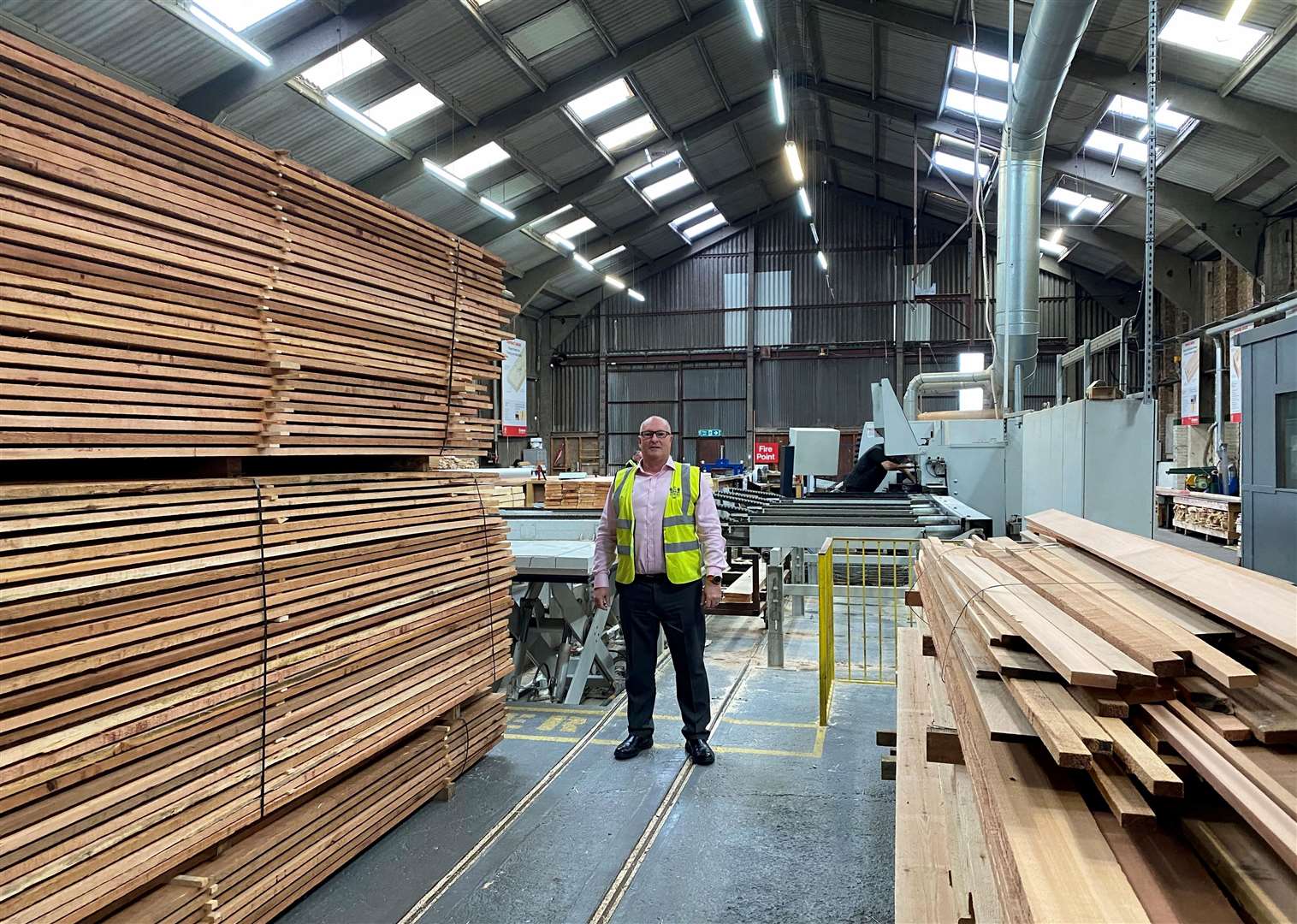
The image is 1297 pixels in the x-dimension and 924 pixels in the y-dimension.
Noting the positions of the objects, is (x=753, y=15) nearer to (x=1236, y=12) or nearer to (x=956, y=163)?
(x=1236, y=12)

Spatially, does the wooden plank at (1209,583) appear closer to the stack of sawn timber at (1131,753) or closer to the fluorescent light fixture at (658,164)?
the stack of sawn timber at (1131,753)

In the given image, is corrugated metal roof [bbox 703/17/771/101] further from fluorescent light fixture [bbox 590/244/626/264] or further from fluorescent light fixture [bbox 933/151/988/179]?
fluorescent light fixture [bbox 590/244/626/264]

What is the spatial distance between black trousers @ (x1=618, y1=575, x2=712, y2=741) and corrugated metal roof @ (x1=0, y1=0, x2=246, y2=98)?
29.3 feet

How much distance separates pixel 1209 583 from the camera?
2.52m

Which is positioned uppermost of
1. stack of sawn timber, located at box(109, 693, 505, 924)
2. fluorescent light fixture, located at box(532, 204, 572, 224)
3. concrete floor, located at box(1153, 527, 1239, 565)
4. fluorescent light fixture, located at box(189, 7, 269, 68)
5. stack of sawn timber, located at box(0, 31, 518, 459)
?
fluorescent light fixture, located at box(532, 204, 572, 224)

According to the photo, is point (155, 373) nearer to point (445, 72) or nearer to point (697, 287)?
point (445, 72)

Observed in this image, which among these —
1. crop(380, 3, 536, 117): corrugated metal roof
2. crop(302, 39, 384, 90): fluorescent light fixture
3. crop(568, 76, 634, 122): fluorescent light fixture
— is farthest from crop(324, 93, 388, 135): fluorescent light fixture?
crop(568, 76, 634, 122): fluorescent light fixture

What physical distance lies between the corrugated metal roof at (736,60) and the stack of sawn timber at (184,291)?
1283cm

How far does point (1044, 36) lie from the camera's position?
7.03m

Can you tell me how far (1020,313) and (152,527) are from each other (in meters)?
10.1

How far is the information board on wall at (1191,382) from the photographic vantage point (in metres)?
15.8

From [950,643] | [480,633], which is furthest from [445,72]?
[950,643]

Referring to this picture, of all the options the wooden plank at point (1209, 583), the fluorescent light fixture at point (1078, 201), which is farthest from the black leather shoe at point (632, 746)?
the fluorescent light fixture at point (1078, 201)

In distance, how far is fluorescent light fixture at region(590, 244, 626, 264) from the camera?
71.7ft
